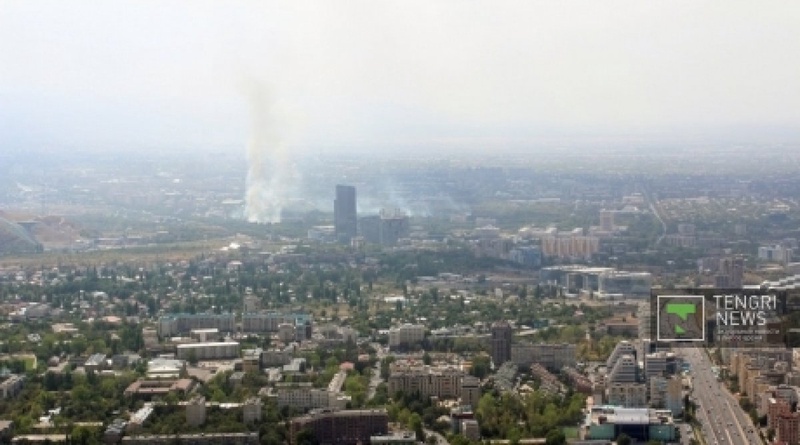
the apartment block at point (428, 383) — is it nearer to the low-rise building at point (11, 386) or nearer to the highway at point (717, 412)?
the highway at point (717, 412)

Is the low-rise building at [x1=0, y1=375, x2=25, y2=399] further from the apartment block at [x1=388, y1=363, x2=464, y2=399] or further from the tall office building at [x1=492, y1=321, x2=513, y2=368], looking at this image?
the tall office building at [x1=492, y1=321, x2=513, y2=368]

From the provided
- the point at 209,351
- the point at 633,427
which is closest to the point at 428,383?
the point at 633,427

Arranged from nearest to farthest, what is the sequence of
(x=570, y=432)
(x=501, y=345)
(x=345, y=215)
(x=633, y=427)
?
(x=633, y=427) → (x=570, y=432) → (x=501, y=345) → (x=345, y=215)

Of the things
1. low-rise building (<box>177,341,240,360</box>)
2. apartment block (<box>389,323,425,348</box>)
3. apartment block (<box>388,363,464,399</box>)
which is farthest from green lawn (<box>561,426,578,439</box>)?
low-rise building (<box>177,341,240,360</box>)

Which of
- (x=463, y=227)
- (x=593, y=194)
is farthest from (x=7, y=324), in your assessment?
(x=593, y=194)

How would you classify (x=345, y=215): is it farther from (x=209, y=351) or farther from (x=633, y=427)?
(x=633, y=427)

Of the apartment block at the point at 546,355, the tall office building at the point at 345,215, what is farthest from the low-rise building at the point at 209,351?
the tall office building at the point at 345,215
